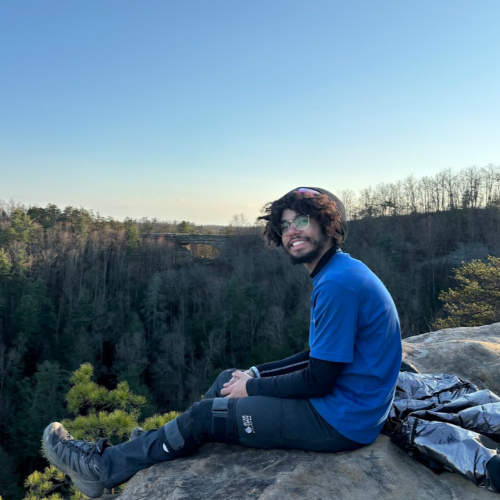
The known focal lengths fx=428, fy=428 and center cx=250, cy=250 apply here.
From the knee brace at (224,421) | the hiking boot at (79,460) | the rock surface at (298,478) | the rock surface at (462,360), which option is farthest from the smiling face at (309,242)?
the rock surface at (462,360)

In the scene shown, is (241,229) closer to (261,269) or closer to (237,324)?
(261,269)

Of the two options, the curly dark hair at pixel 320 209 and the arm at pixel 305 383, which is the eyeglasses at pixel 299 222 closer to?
the curly dark hair at pixel 320 209

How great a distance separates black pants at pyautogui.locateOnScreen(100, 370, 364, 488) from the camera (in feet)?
6.35

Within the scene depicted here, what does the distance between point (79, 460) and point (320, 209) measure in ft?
5.99

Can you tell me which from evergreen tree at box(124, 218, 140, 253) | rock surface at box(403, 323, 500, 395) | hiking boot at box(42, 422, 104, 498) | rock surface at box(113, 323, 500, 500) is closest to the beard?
rock surface at box(113, 323, 500, 500)

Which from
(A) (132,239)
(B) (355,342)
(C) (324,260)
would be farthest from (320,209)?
(A) (132,239)

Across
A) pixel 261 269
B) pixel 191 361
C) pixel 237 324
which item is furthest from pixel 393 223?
pixel 191 361

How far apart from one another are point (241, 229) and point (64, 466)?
39.3m

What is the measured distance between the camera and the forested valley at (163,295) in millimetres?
23859

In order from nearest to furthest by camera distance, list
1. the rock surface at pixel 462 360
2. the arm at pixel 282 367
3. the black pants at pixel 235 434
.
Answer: the black pants at pixel 235 434
the arm at pixel 282 367
the rock surface at pixel 462 360

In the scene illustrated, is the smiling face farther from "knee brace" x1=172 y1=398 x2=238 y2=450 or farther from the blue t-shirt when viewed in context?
"knee brace" x1=172 y1=398 x2=238 y2=450

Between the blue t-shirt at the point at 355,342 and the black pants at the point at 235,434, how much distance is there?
0.08m

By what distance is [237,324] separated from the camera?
27.7 m

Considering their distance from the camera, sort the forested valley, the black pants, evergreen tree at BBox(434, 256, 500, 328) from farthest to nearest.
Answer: the forested valley
evergreen tree at BBox(434, 256, 500, 328)
the black pants
